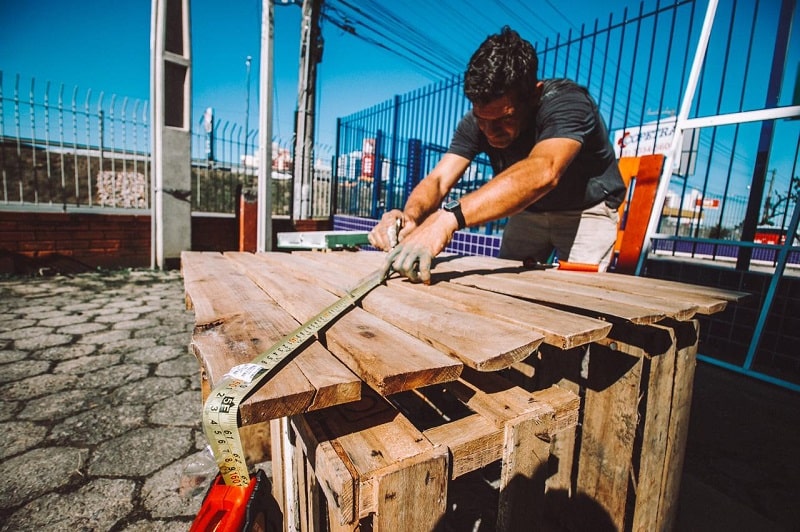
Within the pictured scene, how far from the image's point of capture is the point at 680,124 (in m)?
2.97

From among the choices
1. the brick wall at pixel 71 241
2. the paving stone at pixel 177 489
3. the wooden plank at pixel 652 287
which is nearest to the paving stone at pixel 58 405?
the paving stone at pixel 177 489

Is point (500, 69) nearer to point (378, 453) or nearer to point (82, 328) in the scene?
point (378, 453)

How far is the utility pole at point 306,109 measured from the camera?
725 centimetres

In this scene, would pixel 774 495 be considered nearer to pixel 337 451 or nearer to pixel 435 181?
pixel 337 451

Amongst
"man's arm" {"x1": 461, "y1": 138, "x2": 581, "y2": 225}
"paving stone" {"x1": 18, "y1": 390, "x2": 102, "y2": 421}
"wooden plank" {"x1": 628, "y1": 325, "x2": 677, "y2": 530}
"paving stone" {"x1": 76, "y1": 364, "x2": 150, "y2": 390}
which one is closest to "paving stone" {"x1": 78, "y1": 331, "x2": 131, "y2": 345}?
"paving stone" {"x1": 76, "y1": 364, "x2": 150, "y2": 390}

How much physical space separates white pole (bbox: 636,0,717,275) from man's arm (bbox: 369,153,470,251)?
1.78 meters

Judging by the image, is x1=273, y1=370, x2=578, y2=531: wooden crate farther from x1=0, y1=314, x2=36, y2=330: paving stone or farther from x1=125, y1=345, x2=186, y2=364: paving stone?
x1=0, y1=314, x2=36, y2=330: paving stone

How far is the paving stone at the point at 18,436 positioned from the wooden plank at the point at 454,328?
1.58 m

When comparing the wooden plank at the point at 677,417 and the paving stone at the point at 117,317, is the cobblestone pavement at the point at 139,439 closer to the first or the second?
the paving stone at the point at 117,317

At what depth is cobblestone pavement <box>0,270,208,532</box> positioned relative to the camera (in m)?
1.33

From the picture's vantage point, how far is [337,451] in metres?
0.63

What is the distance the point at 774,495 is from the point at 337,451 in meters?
2.05

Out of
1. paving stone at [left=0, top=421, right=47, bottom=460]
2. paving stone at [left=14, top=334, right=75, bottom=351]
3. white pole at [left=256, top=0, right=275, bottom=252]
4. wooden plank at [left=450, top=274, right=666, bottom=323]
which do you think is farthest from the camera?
white pole at [left=256, top=0, right=275, bottom=252]

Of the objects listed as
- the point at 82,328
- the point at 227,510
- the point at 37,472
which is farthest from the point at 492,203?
the point at 82,328
